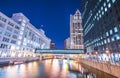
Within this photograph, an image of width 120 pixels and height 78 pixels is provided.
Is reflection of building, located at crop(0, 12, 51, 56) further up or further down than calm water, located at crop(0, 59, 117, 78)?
further up

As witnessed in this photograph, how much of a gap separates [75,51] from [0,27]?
7396 centimetres

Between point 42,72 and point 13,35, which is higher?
point 13,35

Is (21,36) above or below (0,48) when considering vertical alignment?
above

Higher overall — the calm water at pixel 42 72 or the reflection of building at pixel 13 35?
the reflection of building at pixel 13 35

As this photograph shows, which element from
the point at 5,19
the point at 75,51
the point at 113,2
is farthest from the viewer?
the point at 75,51

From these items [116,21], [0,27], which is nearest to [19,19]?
[0,27]

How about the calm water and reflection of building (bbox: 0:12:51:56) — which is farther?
reflection of building (bbox: 0:12:51:56)

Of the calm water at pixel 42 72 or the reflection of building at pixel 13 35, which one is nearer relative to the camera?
the calm water at pixel 42 72

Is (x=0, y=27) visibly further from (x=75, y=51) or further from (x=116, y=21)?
(x=75, y=51)

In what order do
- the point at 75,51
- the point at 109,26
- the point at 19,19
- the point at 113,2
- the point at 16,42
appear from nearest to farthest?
1. the point at 113,2
2. the point at 109,26
3. the point at 16,42
4. the point at 19,19
5. the point at 75,51

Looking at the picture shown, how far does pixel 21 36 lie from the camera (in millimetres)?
90938

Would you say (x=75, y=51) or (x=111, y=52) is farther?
(x=75, y=51)

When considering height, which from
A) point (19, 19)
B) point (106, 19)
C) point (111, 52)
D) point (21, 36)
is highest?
point (19, 19)

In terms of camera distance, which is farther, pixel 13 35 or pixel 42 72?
pixel 13 35
